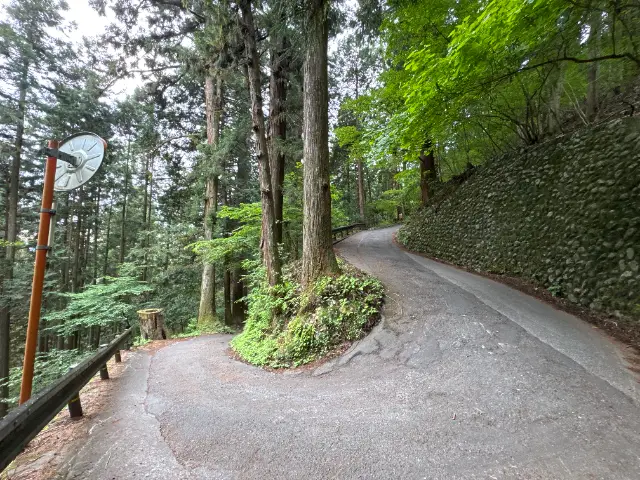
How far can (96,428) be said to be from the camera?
2.76 metres

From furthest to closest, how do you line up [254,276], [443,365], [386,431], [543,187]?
1. [254,276]
2. [543,187]
3. [443,365]
4. [386,431]

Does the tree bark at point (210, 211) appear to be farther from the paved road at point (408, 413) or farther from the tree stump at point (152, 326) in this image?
the paved road at point (408, 413)

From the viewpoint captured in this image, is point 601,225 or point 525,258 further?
point 525,258

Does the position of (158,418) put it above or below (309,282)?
below

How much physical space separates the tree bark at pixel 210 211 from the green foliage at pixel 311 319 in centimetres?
540

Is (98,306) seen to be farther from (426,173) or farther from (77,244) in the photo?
(426,173)

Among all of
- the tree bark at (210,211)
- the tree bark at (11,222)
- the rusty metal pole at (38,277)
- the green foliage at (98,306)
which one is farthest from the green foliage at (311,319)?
the tree bark at (11,222)

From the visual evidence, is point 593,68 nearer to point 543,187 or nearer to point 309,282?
point 543,187

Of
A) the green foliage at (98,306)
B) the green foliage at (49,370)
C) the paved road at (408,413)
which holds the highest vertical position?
the green foliage at (98,306)

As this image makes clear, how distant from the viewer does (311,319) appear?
15.7ft

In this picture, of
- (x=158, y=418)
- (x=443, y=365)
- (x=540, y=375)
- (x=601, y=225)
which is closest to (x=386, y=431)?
(x=443, y=365)

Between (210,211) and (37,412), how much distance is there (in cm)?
920

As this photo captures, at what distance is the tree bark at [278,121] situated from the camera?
8336 mm

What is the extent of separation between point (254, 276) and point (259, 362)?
3017 millimetres
